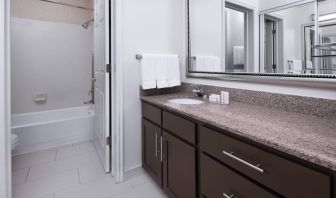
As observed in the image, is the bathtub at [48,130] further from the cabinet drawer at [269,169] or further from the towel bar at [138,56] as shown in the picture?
the cabinet drawer at [269,169]

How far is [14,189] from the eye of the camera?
1.70 meters

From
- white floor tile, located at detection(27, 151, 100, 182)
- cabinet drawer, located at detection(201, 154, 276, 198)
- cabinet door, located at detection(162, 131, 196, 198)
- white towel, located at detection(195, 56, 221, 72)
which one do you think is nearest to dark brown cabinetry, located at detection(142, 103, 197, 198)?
cabinet door, located at detection(162, 131, 196, 198)

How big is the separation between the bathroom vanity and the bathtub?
64.3 inches

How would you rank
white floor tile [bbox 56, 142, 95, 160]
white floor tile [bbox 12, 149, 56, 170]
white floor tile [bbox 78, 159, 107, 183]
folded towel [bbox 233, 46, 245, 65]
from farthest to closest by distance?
white floor tile [bbox 56, 142, 95, 160] < white floor tile [bbox 12, 149, 56, 170] < white floor tile [bbox 78, 159, 107, 183] < folded towel [bbox 233, 46, 245, 65]

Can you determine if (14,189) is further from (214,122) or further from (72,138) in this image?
(214,122)

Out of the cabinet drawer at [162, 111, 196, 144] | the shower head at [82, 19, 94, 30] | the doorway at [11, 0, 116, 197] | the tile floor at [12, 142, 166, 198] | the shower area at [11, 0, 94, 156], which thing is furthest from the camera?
the shower head at [82, 19, 94, 30]

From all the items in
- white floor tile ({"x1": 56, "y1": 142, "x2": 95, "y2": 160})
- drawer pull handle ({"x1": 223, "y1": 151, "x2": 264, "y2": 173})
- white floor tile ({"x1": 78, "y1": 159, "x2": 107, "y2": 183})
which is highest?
drawer pull handle ({"x1": 223, "y1": 151, "x2": 264, "y2": 173})

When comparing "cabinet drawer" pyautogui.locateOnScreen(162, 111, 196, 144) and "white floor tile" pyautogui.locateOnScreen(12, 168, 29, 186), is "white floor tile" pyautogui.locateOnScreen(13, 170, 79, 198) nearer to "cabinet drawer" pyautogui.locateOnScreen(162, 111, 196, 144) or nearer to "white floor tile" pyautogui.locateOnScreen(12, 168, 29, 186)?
"white floor tile" pyautogui.locateOnScreen(12, 168, 29, 186)

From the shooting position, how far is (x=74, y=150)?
252cm

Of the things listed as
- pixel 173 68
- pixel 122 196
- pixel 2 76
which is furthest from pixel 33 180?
pixel 173 68

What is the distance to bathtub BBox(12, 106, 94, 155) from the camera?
2443mm

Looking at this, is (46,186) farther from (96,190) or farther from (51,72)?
(51,72)

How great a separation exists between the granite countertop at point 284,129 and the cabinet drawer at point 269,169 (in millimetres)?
50

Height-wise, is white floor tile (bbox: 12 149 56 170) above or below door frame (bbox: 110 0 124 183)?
below
